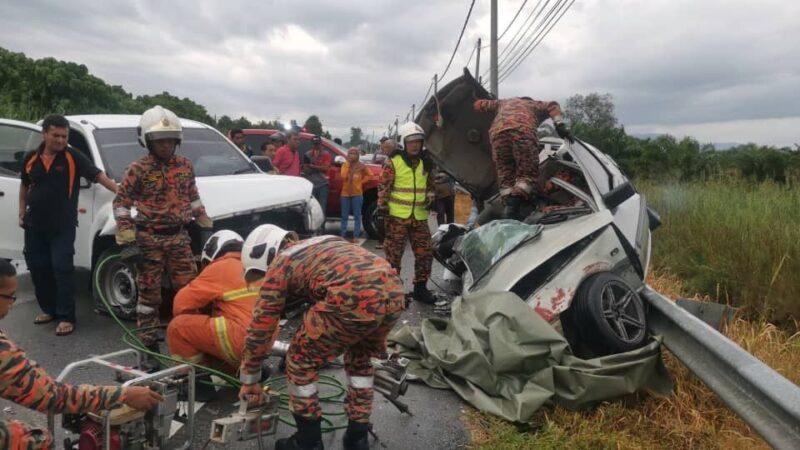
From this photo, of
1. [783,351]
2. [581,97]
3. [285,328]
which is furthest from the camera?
[581,97]

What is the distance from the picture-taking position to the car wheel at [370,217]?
1007 centimetres

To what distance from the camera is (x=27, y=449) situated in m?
2.35

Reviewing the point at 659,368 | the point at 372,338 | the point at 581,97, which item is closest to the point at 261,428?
the point at 372,338

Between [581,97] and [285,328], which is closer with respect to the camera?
[285,328]

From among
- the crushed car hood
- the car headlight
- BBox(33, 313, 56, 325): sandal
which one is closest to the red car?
the car headlight

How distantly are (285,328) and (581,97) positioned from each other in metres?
27.2

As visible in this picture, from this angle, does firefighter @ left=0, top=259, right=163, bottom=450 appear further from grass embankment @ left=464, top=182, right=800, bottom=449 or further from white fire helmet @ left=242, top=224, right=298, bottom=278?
grass embankment @ left=464, top=182, right=800, bottom=449

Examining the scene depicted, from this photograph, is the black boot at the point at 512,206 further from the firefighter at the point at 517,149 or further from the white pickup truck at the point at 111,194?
the white pickup truck at the point at 111,194

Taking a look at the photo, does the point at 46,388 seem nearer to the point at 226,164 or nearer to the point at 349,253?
the point at 349,253

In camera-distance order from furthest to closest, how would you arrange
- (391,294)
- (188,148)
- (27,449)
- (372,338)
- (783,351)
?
(188,148) < (783,351) < (372,338) < (391,294) < (27,449)

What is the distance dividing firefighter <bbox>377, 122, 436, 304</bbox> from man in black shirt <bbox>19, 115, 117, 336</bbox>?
2610 mm

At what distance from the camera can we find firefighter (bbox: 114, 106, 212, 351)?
14.6 ft

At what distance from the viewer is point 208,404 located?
380cm

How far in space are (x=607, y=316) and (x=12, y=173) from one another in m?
5.67
